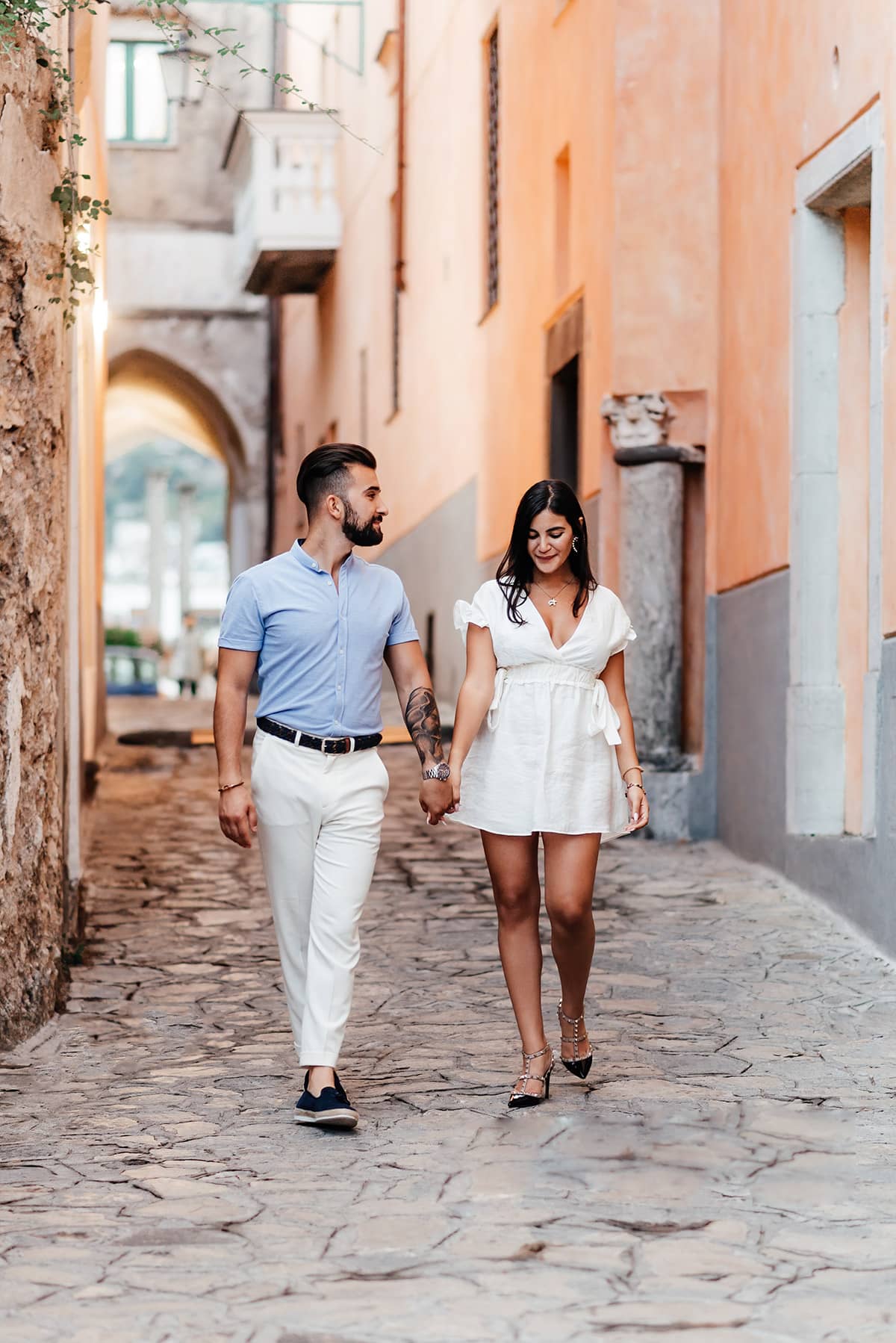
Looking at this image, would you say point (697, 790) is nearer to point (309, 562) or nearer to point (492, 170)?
point (309, 562)

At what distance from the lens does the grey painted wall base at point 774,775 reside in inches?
280

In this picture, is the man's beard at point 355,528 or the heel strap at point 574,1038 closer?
the man's beard at point 355,528

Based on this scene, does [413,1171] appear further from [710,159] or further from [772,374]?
[710,159]

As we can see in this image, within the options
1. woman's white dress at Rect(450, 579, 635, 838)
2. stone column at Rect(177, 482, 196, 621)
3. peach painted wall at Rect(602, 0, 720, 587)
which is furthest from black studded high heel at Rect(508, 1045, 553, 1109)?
stone column at Rect(177, 482, 196, 621)

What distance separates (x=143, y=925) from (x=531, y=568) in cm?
339

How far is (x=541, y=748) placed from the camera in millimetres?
5094

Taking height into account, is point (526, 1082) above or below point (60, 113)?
below

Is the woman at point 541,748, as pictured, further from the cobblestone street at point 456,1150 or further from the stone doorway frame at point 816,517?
the stone doorway frame at point 816,517

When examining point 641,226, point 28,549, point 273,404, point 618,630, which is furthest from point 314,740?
point 273,404

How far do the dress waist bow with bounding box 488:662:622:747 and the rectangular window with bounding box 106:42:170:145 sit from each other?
2119 cm

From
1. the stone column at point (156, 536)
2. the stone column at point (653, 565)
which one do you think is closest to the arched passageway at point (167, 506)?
the stone column at point (156, 536)

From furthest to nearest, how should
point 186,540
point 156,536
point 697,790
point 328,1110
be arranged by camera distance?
point 186,540, point 156,536, point 697,790, point 328,1110

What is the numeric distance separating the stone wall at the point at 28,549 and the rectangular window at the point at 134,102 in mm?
19624

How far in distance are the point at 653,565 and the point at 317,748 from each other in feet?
18.7
